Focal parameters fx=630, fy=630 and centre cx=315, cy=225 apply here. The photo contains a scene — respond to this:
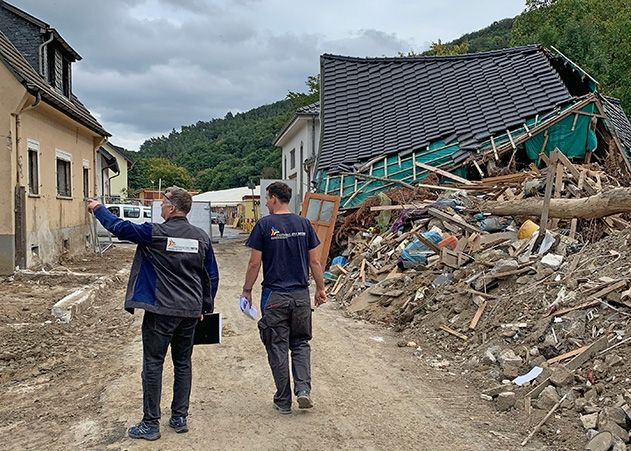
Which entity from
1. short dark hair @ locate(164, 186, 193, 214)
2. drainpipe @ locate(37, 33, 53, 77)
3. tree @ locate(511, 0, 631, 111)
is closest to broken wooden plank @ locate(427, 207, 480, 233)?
short dark hair @ locate(164, 186, 193, 214)

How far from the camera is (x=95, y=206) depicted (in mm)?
4496

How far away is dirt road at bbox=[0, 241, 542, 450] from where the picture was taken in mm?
4809

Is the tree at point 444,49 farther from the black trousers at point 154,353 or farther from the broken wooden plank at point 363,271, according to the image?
the black trousers at point 154,353

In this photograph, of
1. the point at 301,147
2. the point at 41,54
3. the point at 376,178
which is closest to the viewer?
the point at 376,178

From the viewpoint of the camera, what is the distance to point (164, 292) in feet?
15.4

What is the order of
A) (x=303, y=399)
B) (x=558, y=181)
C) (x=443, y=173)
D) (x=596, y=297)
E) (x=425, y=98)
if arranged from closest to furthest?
(x=303, y=399) < (x=596, y=297) < (x=558, y=181) < (x=443, y=173) < (x=425, y=98)

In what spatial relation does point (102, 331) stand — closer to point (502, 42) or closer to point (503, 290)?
point (503, 290)

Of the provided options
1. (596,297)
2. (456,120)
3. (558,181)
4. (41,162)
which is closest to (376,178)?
(456,120)

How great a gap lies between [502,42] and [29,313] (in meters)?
67.5

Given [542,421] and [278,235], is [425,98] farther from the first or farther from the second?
[542,421]

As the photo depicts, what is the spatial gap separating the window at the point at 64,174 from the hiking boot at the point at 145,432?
44.6ft

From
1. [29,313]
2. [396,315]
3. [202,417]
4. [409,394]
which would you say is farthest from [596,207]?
[29,313]

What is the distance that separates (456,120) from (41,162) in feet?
Answer: 35.9

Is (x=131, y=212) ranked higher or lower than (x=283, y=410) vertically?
higher
